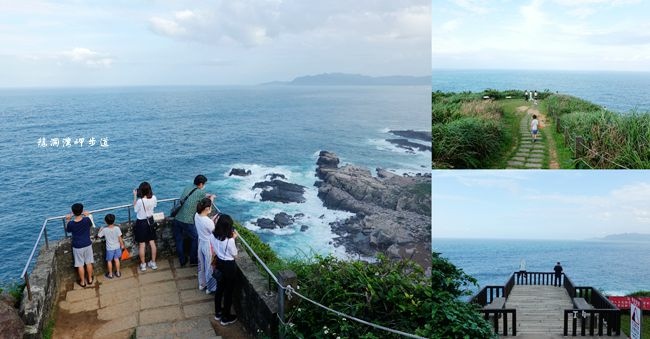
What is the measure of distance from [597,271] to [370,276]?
24314 mm

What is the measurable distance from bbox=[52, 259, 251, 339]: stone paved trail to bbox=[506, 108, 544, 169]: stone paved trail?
450 centimetres

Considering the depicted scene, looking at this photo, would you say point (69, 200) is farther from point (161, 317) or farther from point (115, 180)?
point (161, 317)

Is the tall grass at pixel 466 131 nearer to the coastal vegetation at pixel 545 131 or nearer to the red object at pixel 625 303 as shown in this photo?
the coastal vegetation at pixel 545 131

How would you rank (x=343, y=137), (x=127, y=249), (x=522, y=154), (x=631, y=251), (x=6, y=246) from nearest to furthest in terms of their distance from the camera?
(x=127, y=249), (x=522, y=154), (x=631, y=251), (x=6, y=246), (x=343, y=137)

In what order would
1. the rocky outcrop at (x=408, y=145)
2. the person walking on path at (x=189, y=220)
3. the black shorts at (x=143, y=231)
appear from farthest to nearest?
1. the rocky outcrop at (x=408, y=145)
2. the black shorts at (x=143, y=231)
3. the person walking on path at (x=189, y=220)

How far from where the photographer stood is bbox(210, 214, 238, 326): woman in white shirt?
4152mm

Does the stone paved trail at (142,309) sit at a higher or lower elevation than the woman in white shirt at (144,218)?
lower

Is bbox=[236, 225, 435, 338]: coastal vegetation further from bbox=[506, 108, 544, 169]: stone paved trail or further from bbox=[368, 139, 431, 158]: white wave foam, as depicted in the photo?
bbox=[368, 139, 431, 158]: white wave foam

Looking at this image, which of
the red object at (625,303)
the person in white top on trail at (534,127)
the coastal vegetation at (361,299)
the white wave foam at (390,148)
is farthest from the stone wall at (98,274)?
the white wave foam at (390,148)

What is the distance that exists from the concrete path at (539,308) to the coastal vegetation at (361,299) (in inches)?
180

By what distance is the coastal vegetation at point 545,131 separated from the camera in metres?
7.27

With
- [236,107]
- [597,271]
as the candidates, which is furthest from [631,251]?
[236,107]

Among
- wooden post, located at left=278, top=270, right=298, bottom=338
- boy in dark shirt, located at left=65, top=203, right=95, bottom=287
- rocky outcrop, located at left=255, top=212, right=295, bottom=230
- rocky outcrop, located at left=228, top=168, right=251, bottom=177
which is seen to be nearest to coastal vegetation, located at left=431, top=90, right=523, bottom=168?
wooden post, located at left=278, top=270, right=298, bottom=338

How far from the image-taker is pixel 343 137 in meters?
37.2
